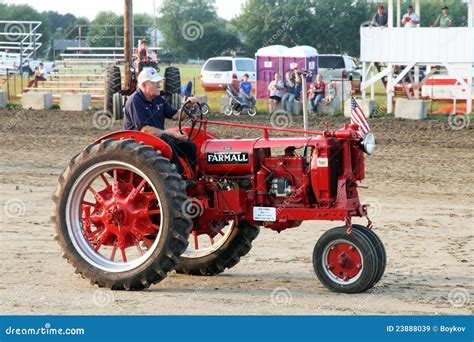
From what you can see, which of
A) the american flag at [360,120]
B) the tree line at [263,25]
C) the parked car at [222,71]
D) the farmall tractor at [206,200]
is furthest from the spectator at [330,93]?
the tree line at [263,25]

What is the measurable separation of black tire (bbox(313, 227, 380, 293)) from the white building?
67.3ft

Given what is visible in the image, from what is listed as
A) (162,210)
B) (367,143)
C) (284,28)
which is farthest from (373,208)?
(284,28)

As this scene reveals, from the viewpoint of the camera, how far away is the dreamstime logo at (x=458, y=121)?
24.8 meters

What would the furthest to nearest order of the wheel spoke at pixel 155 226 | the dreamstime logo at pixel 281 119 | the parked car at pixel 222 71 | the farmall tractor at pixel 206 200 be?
the parked car at pixel 222 71, the dreamstime logo at pixel 281 119, the wheel spoke at pixel 155 226, the farmall tractor at pixel 206 200

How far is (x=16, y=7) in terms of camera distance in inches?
3408

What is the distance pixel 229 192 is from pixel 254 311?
4.32 ft

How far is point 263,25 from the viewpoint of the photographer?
7144cm

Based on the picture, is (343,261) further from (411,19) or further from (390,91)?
(411,19)

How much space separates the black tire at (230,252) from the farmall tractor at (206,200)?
397 millimetres

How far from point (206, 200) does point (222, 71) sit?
41465 millimetres

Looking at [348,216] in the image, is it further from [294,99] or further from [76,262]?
[294,99]

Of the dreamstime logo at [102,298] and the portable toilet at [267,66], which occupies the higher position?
the portable toilet at [267,66]

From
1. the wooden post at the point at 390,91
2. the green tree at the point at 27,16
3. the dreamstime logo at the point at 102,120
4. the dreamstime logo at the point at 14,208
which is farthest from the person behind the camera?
the green tree at the point at 27,16

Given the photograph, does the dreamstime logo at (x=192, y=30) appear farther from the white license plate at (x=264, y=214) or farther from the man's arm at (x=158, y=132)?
the white license plate at (x=264, y=214)
